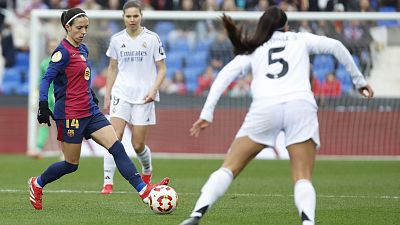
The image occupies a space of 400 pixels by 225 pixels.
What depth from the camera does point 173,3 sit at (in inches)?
953

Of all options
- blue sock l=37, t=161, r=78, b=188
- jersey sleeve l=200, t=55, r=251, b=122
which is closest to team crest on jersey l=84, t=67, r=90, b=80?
blue sock l=37, t=161, r=78, b=188

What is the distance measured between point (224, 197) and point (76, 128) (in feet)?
8.12

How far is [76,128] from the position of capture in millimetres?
10375

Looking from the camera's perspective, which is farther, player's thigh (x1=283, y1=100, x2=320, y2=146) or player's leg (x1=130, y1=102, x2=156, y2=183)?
player's leg (x1=130, y1=102, x2=156, y2=183)

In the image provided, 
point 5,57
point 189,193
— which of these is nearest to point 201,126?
point 189,193

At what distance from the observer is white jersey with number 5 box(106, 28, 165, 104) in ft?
41.8

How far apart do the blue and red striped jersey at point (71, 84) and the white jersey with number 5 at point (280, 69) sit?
2.78 m

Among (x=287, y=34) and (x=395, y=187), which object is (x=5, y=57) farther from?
(x=287, y=34)

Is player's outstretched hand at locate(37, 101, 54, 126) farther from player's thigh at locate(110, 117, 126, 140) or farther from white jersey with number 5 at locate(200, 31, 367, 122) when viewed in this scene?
player's thigh at locate(110, 117, 126, 140)

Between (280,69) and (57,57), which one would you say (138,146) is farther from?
(280,69)

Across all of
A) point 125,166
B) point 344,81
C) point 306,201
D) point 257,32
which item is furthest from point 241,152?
point 344,81

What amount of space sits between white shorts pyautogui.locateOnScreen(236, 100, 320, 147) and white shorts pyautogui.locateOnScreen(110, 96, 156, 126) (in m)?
4.96

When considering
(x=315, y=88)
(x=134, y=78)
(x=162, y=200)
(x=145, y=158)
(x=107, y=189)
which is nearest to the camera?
(x=162, y=200)

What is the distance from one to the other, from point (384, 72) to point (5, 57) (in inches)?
369
